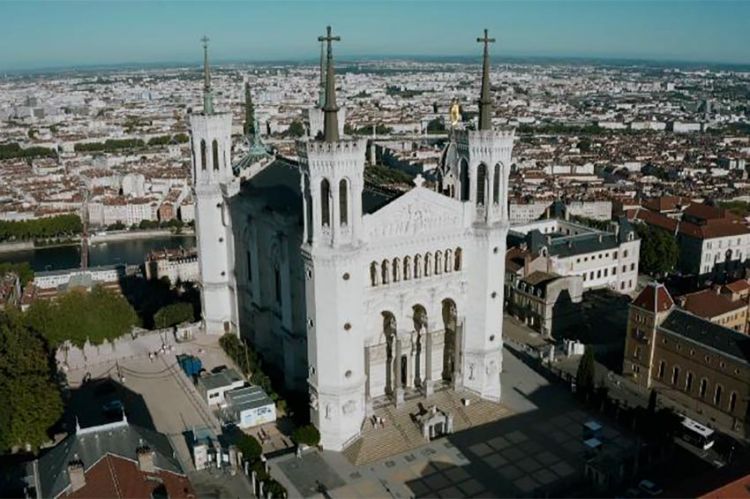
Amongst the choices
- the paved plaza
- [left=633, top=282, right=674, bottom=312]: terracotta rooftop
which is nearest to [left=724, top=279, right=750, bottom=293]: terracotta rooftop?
[left=633, top=282, right=674, bottom=312]: terracotta rooftop

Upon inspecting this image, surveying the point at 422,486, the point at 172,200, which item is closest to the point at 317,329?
the point at 422,486

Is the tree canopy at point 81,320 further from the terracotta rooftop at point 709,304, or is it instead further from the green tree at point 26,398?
the terracotta rooftop at point 709,304

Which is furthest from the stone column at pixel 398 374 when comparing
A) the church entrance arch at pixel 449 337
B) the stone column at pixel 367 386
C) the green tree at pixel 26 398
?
the green tree at pixel 26 398

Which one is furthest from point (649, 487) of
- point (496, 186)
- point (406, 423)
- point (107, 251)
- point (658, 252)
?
point (107, 251)

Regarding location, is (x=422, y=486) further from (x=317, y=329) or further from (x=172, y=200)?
(x=172, y=200)

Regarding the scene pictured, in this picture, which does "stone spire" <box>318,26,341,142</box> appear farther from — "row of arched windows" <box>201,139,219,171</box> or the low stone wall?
the low stone wall

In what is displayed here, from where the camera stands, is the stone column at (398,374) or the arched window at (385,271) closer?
the arched window at (385,271)
